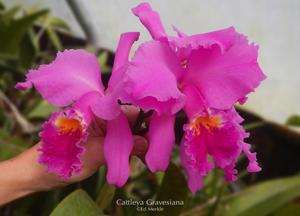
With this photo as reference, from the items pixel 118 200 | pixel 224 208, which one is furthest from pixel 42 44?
pixel 118 200

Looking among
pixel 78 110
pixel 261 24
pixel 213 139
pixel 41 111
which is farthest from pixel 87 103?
pixel 261 24

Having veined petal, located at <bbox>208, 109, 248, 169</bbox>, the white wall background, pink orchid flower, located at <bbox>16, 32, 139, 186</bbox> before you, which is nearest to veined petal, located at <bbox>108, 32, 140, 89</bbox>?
pink orchid flower, located at <bbox>16, 32, 139, 186</bbox>

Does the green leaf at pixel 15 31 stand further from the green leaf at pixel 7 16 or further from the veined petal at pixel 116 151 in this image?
the veined petal at pixel 116 151

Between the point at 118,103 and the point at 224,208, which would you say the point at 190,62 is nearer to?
the point at 118,103

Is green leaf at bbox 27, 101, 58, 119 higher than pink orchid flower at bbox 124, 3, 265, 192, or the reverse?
pink orchid flower at bbox 124, 3, 265, 192

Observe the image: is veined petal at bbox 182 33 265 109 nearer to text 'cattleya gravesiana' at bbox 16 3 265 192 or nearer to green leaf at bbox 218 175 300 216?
text 'cattleya gravesiana' at bbox 16 3 265 192

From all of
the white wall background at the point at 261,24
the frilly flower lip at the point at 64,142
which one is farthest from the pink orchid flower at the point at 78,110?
the white wall background at the point at 261,24
